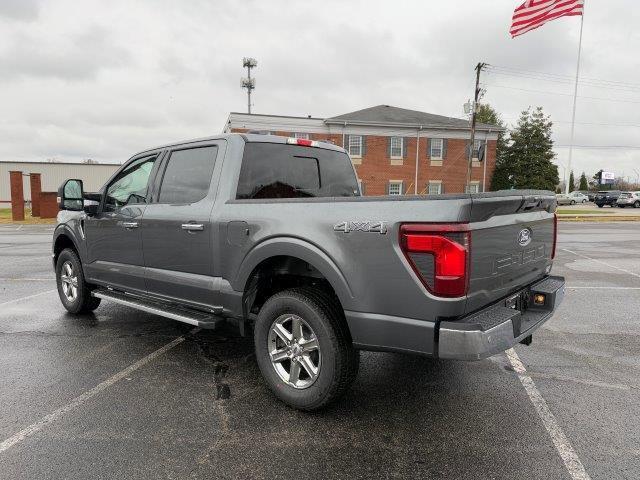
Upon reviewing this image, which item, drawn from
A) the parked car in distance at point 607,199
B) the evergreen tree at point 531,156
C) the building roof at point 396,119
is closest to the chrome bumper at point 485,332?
the building roof at point 396,119

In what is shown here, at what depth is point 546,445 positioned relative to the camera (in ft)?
9.21

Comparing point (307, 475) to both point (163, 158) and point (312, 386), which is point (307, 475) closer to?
point (312, 386)

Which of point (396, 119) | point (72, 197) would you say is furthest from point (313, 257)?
point (396, 119)

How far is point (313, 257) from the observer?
3039mm

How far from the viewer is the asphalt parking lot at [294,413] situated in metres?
2.61

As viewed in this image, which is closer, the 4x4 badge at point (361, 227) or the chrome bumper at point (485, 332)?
the chrome bumper at point (485, 332)

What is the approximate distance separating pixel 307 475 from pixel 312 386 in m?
0.69

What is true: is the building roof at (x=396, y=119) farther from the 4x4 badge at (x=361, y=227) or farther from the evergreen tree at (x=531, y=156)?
the 4x4 badge at (x=361, y=227)

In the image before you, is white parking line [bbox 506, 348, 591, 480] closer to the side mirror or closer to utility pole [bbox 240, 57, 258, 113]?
the side mirror

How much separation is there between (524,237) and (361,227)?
4.17 ft

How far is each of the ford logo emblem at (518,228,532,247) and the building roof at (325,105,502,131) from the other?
3257 cm

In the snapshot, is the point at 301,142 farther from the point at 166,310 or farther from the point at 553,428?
the point at 553,428

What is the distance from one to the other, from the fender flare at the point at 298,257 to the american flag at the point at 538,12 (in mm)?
18596

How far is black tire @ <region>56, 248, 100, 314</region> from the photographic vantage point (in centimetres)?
551
